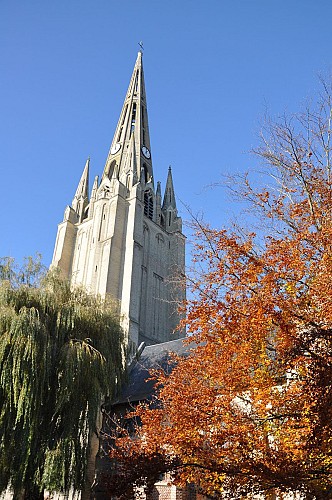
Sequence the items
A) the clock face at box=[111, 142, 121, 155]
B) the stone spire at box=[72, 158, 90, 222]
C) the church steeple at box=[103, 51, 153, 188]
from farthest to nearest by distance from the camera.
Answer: the clock face at box=[111, 142, 121, 155]
the church steeple at box=[103, 51, 153, 188]
the stone spire at box=[72, 158, 90, 222]

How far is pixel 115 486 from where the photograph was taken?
11.1 meters

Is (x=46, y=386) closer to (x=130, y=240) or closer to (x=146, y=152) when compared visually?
(x=130, y=240)

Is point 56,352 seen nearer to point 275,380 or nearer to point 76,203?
point 275,380

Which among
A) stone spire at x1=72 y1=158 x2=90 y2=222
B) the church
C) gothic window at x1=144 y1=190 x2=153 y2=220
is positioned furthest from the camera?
stone spire at x1=72 y1=158 x2=90 y2=222

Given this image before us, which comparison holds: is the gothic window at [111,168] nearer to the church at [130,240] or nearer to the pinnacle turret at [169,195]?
the church at [130,240]

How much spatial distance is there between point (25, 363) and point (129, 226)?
30927 millimetres

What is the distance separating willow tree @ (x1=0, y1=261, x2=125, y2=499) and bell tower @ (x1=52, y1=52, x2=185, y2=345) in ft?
63.2

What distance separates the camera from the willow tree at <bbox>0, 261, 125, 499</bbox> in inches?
553

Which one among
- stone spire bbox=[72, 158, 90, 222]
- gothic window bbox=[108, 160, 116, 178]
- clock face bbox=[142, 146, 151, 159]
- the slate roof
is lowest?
the slate roof

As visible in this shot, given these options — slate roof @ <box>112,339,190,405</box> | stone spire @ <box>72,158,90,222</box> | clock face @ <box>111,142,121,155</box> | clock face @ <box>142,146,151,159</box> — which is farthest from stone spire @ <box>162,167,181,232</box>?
slate roof @ <box>112,339,190,405</box>

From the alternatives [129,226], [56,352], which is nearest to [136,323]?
[129,226]

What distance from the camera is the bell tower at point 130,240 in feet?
138

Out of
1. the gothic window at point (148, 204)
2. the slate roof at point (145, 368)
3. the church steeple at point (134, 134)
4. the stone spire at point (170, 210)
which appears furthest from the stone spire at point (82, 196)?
the slate roof at point (145, 368)

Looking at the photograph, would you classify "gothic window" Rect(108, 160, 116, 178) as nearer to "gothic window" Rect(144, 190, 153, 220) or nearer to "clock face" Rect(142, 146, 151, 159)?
"clock face" Rect(142, 146, 151, 159)
